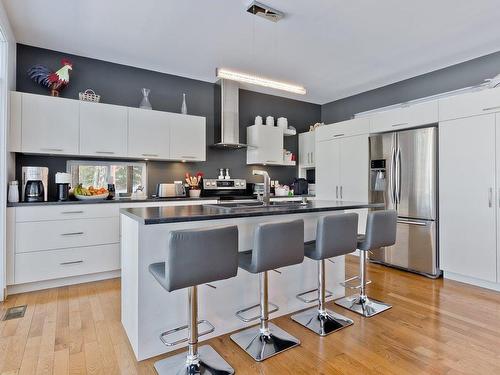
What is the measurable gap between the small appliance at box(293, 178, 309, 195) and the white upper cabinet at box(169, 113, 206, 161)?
198 centimetres

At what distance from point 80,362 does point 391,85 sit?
5382 mm

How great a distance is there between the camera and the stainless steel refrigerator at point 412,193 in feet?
12.1

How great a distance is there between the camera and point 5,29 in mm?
2932

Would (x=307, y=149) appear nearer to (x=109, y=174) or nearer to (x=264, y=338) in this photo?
(x=109, y=174)

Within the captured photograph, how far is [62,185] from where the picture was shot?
3461 mm

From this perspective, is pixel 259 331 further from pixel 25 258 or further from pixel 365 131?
pixel 365 131

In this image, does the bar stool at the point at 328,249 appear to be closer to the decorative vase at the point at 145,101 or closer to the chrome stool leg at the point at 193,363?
the chrome stool leg at the point at 193,363

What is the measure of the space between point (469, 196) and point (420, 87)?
1964 millimetres

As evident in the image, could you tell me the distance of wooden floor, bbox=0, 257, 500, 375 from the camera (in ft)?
6.21

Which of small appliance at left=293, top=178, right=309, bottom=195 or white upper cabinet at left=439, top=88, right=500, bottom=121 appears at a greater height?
white upper cabinet at left=439, top=88, right=500, bottom=121

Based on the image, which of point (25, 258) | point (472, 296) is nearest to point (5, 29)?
point (25, 258)

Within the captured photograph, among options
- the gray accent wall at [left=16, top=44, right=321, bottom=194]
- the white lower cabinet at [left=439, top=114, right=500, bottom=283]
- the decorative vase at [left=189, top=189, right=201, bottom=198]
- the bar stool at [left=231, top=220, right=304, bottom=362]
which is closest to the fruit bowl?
the gray accent wall at [left=16, top=44, right=321, bottom=194]

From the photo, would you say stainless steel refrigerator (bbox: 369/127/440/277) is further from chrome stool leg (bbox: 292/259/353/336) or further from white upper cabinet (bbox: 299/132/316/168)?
chrome stool leg (bbox: 292/259/353/336)

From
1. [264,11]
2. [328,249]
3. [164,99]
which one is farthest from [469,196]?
[164,99]
